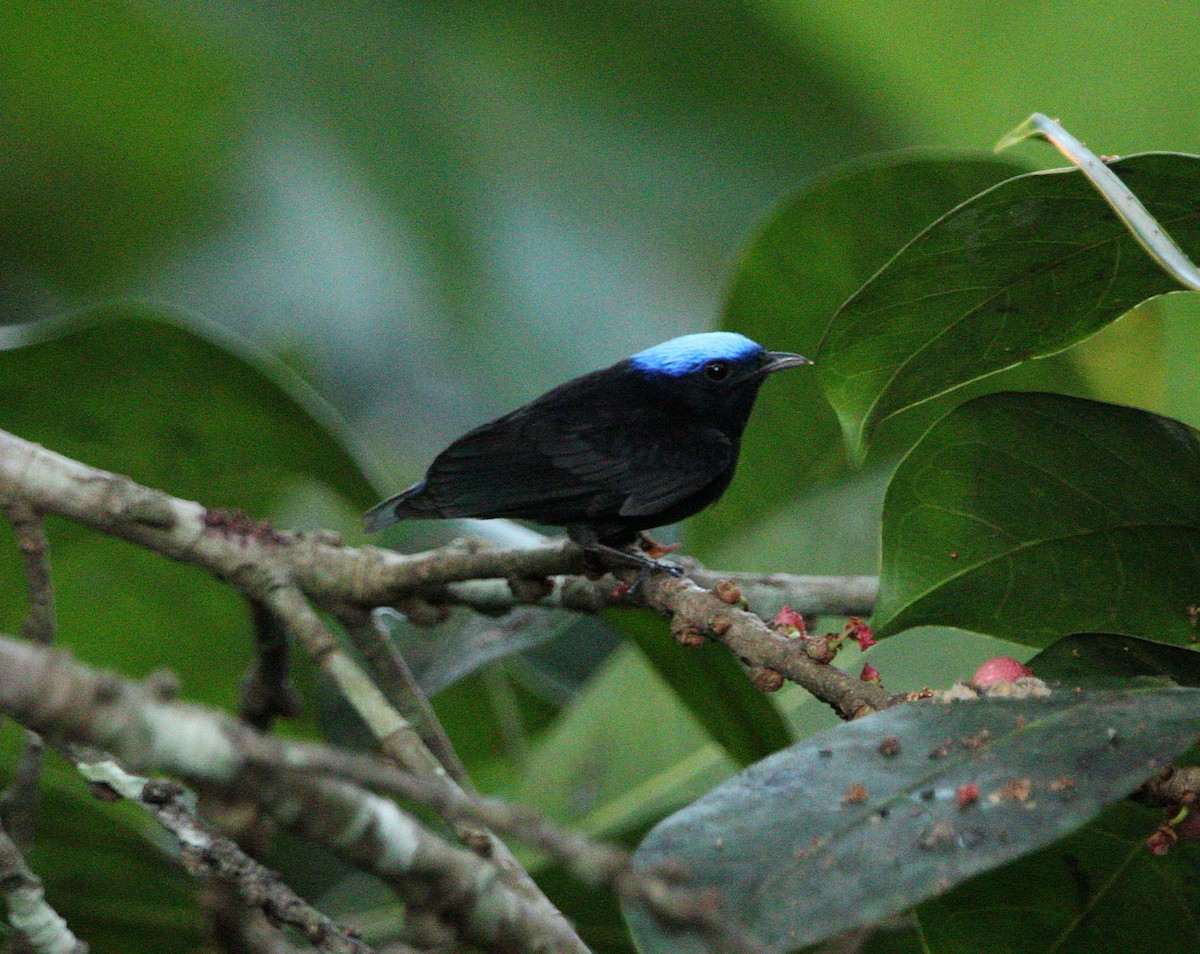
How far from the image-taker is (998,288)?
5.26ft

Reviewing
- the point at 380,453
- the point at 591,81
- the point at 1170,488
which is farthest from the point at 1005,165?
the point at 591,81

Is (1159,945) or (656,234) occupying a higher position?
(656,234)

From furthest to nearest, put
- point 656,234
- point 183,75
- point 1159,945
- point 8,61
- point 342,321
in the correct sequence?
point 656,234 < point 342,321 < point 183,75 < point 8,61 < point 1159,945

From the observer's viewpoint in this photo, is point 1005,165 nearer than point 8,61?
Yes

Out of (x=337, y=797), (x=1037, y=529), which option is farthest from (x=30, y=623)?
(x=1037, y=529)

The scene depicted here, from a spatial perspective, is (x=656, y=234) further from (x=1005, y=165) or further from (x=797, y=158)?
(x=1005, y=165)

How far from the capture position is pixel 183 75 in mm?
4320

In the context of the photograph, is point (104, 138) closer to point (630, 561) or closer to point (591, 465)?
point (591, 465)

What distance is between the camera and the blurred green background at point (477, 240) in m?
2.49

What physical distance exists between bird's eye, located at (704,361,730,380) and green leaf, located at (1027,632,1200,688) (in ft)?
3.83

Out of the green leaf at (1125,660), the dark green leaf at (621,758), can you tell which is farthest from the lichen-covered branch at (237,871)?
the dark green leaf at (621,758)

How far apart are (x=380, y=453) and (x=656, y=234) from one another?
6.12 ft

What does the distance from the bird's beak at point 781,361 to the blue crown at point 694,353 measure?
0.08ft

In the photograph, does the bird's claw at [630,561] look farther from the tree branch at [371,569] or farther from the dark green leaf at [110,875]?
the dark green leaf at [110,875]
